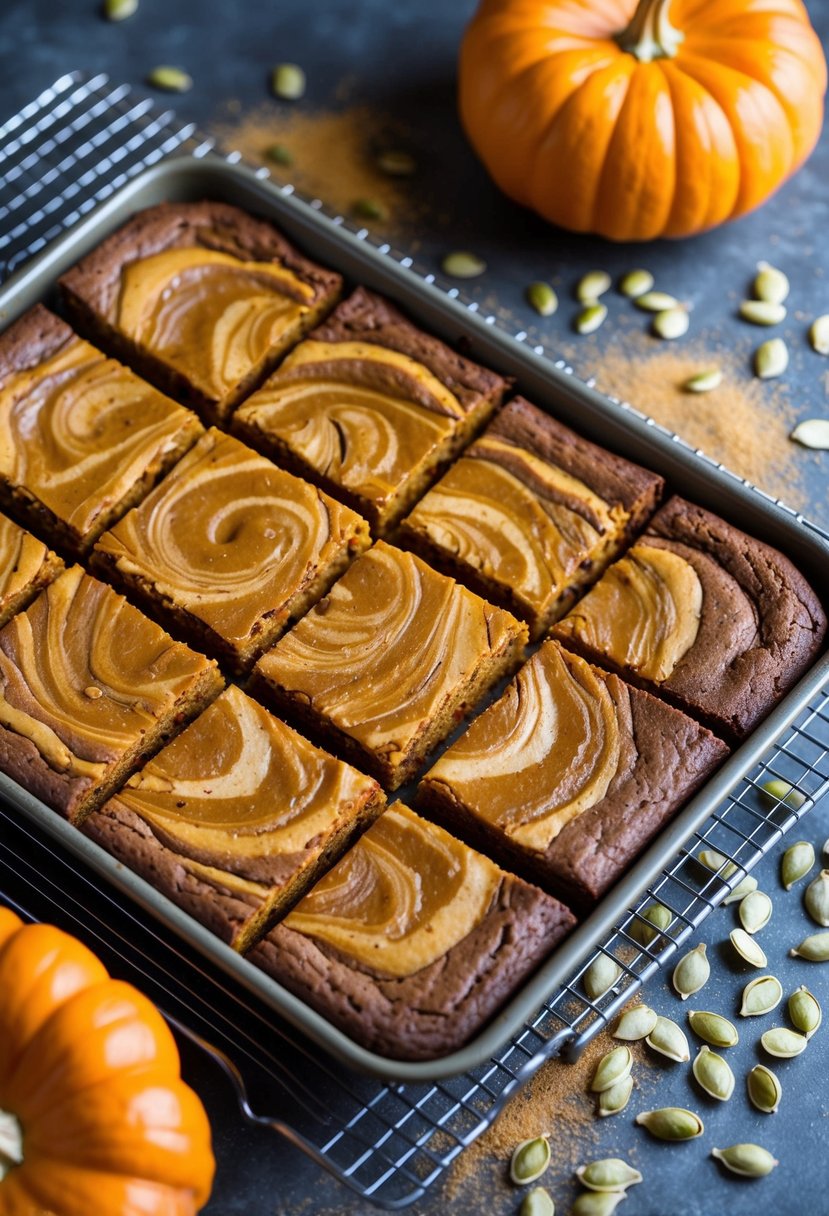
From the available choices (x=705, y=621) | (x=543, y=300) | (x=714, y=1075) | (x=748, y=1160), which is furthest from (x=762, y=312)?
(x=748, y=1160)


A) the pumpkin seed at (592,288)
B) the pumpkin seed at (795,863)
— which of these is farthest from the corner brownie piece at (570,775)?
the pumpkin seed at (592,288)

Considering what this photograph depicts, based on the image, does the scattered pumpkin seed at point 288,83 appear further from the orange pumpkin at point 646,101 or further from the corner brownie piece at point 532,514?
the corner brownie piece at point 532,514

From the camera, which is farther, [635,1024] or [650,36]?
[650,36]

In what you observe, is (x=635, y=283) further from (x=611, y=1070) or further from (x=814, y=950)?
(x=611, y=1070)

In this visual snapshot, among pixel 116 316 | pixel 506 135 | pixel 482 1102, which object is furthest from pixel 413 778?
pixel 506 135

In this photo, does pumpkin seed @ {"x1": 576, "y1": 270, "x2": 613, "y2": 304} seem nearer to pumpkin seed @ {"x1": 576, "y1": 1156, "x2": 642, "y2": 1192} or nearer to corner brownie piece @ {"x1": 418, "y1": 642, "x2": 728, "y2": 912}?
corner brownie piece @ {"x1": 418, "y1": 642, "x2": 728, "y2": 912}

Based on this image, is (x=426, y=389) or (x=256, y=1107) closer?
(x=256, y=1107)

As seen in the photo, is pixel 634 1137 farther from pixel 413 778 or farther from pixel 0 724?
pixel 0 724
